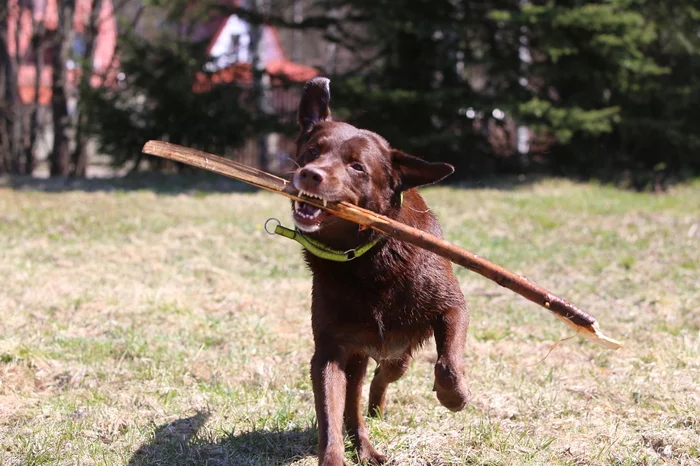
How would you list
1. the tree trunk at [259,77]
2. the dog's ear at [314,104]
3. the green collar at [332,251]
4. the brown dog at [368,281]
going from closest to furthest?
the brown dog at [368,281], the green collar at [332,251], the dog's ear at [314,104], the tree trunk at [259,77]

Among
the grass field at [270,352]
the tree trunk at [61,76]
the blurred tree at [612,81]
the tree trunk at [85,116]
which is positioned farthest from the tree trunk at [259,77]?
the blurred tree at [612,81]

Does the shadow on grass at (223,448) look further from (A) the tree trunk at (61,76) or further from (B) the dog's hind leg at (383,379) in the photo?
(A) the tree trunk at (61,76)

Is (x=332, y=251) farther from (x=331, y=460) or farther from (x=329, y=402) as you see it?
(x=331, y=460)

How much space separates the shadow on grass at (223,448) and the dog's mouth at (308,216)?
3.71 feet

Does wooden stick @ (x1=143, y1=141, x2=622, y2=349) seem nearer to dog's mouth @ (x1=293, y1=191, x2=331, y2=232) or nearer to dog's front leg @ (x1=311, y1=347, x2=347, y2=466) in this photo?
dog's mouth @ (x1=293, y1=191, x2=331, y2=232)

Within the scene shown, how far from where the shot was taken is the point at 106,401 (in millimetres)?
4445

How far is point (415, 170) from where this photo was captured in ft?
12.3

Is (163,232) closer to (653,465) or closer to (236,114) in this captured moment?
(236,114)

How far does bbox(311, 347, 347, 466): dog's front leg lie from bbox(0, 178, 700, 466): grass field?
1.80 feet

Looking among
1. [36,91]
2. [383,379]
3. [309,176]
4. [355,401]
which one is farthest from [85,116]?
[309,176]

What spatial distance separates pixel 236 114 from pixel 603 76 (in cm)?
595

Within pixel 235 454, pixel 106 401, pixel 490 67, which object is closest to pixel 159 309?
pixel 106 401

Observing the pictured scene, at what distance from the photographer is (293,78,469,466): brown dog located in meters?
3.43

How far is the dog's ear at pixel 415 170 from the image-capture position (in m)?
3.66
